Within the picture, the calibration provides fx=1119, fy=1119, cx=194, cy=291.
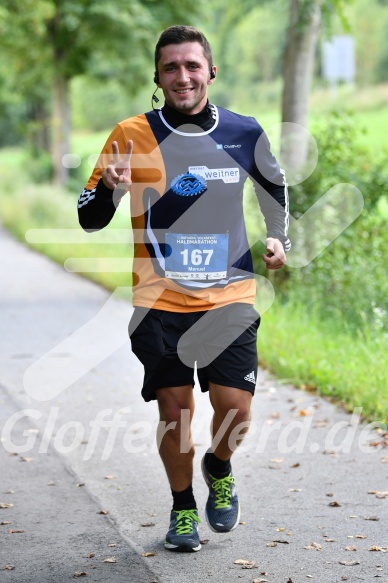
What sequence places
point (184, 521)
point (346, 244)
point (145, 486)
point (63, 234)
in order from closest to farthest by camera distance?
point (184, 521) < point (145, 486) < point (346, 244) < point (63, 234)

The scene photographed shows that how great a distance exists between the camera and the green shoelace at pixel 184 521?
16.4ft

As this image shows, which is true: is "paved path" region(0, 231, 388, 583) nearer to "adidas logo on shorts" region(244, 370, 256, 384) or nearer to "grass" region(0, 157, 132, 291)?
"adidas logo on shorts" region(244, 370, 256, 384)

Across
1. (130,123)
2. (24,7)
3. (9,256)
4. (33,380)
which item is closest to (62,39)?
(24,7)

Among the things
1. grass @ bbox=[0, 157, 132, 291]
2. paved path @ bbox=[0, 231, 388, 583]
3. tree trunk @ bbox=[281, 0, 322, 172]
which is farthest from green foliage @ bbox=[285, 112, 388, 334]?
grass @ bbox=[0, 157, 132, 291]

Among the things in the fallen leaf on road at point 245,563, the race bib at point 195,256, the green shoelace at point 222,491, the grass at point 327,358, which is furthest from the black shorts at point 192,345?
the grass at point 327,358

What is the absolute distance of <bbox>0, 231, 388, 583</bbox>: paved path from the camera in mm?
4785

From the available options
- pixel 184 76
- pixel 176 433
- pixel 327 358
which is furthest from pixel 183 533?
pixel 327 358

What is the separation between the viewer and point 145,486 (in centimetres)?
618

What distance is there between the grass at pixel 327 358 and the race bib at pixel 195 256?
282 cm

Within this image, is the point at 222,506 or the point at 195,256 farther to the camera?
the point at 222,506

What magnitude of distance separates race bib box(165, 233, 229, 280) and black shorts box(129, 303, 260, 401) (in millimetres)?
175

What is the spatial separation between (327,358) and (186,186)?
14.1ft

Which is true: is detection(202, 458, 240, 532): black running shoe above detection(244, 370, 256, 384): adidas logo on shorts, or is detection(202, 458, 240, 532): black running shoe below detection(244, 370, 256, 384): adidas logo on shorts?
below

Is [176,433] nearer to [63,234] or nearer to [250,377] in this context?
[250,377]
